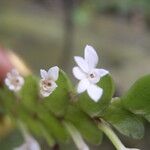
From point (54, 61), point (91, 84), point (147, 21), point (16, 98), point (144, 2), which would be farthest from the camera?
point (147, 21)

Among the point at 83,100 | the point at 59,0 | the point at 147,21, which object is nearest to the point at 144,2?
the point at 147,21

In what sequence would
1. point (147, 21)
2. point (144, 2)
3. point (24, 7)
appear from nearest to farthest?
point (144, 2) → point (147, 21) → point (24, 7)

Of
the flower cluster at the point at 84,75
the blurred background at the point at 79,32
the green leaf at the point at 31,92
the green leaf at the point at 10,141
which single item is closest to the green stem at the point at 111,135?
the flower cluster at the point at 84,75

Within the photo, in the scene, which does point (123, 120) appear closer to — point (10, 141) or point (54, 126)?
point (54, 126)

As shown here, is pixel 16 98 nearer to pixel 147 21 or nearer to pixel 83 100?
pixel 83 100

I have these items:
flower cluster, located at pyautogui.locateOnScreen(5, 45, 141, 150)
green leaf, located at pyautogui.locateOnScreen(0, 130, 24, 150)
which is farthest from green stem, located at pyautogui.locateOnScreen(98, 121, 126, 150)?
green leaf, located at pyautogui.locateOnScreen(0, 130, 24, 150)

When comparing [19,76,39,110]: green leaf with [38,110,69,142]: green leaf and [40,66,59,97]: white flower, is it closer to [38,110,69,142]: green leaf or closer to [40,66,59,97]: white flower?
[38,110,69,142]: green leaf
